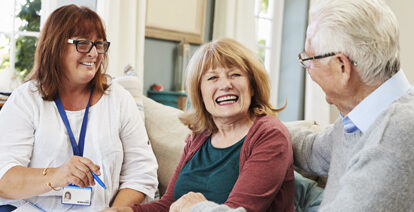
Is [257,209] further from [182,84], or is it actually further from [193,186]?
[182,84]

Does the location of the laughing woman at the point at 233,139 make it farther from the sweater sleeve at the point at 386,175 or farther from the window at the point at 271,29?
the window at the point at 271,29

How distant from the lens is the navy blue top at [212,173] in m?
1.45

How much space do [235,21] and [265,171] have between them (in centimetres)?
328

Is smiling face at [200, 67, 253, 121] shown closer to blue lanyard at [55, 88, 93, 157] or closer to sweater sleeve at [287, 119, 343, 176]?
sweater sleeve at [287, 119, 343, 176]

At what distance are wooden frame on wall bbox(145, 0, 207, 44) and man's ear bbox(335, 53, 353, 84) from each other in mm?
2992

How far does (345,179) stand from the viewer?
96cm

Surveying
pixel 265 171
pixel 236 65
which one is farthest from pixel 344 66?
pixel 236 65

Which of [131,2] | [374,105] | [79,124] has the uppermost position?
[131,2]

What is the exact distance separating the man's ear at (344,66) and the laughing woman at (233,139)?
1.15ft

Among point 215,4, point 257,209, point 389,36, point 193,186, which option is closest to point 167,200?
point 193,186

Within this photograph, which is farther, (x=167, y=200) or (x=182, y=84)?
(x=182, y=84)

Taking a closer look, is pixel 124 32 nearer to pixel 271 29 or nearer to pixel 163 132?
pixel 163 132

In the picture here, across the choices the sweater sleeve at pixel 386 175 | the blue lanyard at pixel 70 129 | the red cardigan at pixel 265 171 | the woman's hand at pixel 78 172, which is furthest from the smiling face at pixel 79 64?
the sweater sleeve at pixel 386 175

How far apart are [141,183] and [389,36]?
1252mm
